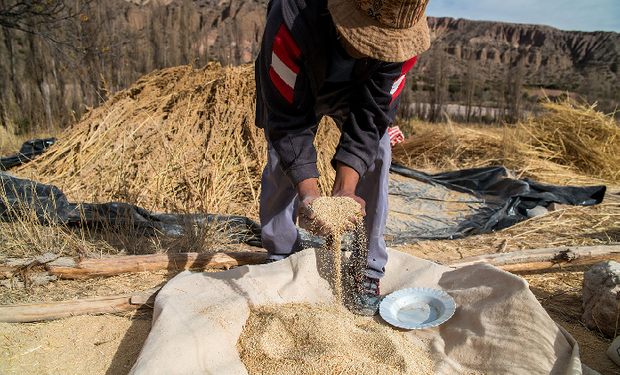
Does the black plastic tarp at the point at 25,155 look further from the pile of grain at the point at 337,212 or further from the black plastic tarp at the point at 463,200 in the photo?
the black plastic tarp at the point at 463,200

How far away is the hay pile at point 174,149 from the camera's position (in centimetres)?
331

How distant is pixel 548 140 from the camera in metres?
5.47

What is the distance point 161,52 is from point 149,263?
12.0m

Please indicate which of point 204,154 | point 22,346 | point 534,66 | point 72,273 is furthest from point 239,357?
point 534,66

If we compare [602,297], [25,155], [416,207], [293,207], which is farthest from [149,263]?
[25,155]

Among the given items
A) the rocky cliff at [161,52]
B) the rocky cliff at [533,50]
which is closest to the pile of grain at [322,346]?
the rocky cliff at [161,52]

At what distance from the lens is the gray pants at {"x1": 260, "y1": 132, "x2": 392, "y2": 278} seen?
1920mm

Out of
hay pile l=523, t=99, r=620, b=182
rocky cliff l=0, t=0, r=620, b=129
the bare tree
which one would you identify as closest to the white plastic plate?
rocky cliff l=0, t=0, r=620, b=129

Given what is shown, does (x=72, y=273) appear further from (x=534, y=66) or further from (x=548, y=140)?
(x=534, y=66)

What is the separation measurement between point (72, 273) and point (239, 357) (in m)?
1.23

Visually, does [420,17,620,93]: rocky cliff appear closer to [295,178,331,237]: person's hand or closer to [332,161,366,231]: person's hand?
[332,161,366,231]: person's hand

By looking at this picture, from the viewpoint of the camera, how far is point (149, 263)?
2.20m

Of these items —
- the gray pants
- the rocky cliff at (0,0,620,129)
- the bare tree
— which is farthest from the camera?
the bare tree

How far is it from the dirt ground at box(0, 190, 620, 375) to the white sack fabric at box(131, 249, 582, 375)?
23 cm
